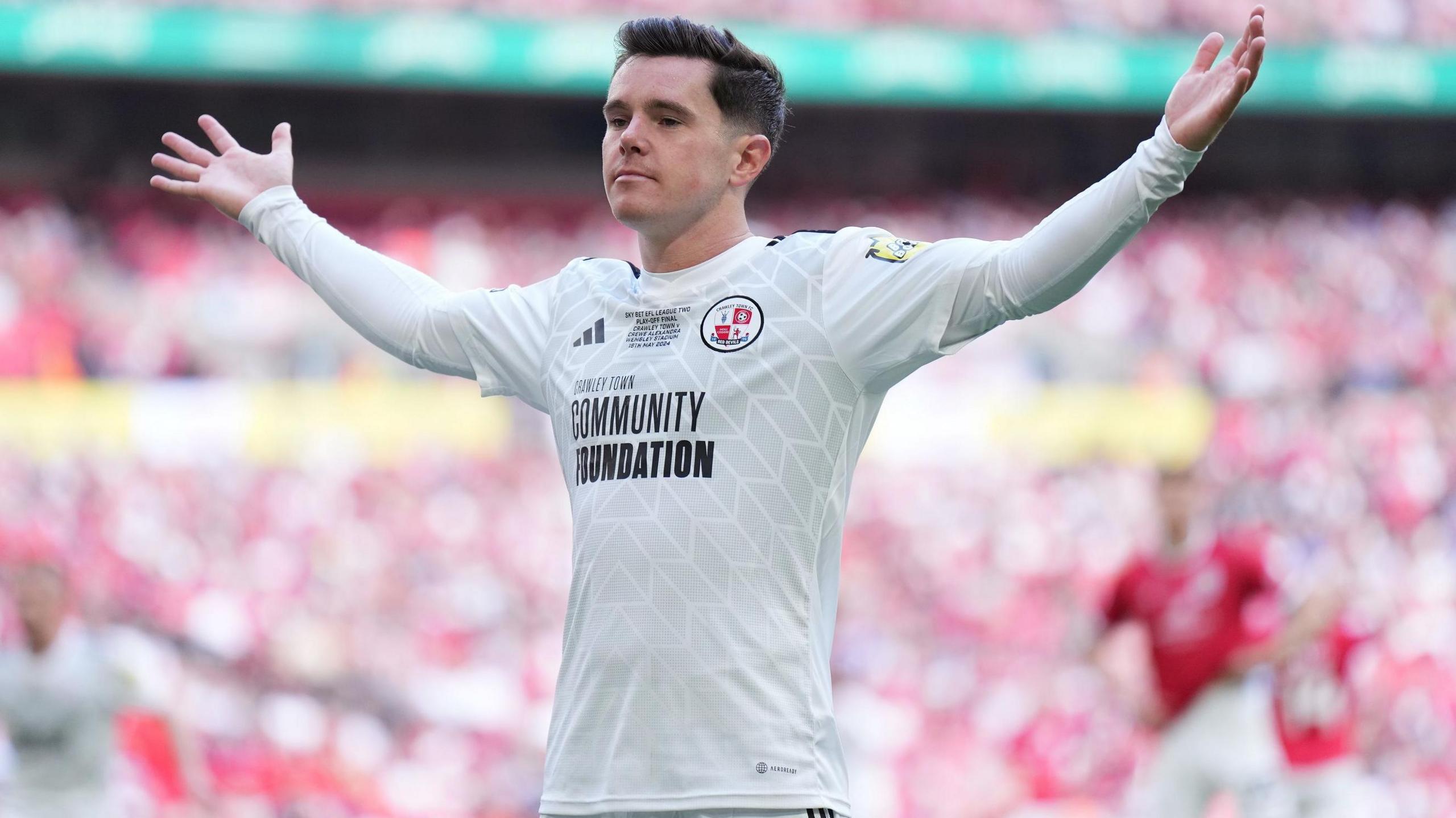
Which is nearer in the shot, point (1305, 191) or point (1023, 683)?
point (1023, 683)

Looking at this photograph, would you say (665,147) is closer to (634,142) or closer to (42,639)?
(634,142)

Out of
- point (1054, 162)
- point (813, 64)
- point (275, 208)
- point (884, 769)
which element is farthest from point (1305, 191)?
point (275, 208)

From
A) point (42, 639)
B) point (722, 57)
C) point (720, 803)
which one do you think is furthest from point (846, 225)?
point (720, 803)

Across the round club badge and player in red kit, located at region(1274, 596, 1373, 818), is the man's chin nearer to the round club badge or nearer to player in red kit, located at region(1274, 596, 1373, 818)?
the round club badge

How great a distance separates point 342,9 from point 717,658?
1463 centimetres

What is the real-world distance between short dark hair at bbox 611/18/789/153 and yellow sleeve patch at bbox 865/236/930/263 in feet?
1.03

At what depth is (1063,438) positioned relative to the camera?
1655 cm

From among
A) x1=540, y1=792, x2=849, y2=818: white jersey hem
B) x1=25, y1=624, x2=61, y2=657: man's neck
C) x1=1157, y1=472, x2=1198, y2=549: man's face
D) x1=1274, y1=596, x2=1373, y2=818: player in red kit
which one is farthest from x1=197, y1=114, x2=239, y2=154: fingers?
x1=1274, y1=596, x2=1373, y2=818: player in red kit

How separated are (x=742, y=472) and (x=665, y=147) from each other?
1.78 ft

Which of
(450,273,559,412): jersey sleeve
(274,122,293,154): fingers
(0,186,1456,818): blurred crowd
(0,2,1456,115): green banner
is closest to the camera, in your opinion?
(450,273,559,412): jersey sleeve

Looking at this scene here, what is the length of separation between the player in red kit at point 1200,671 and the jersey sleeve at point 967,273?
445 centimetres

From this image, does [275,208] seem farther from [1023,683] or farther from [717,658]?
[1023,683]

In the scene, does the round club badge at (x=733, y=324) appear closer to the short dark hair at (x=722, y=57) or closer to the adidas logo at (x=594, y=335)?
the adidas logo at (x=594, y=335)

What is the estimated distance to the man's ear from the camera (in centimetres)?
265
